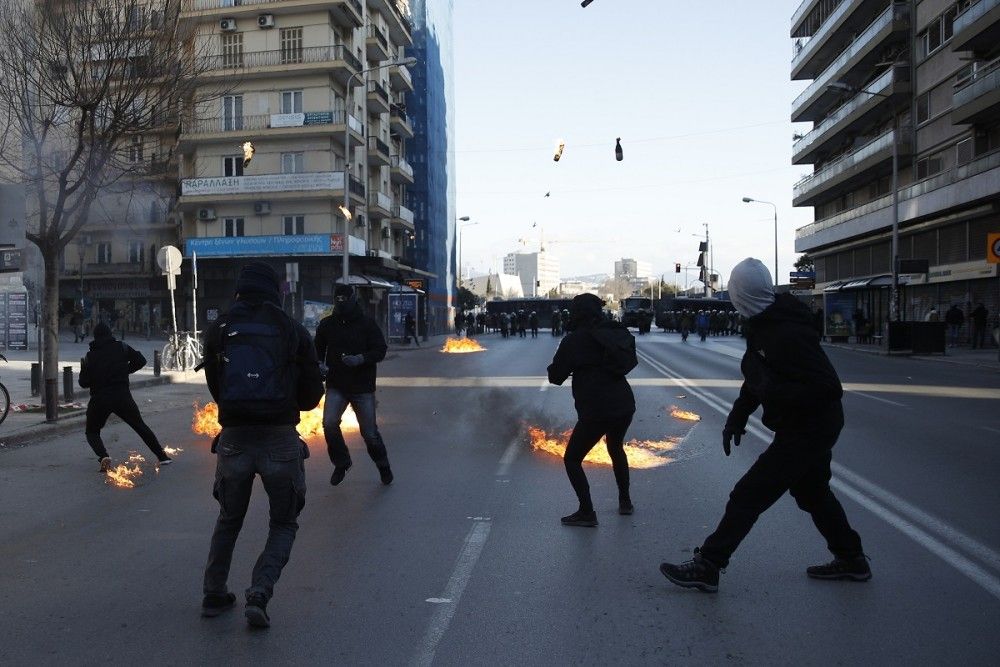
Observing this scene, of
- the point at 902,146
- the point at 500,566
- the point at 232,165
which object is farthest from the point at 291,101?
the point at 500,566

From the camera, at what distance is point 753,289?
4.66 meters

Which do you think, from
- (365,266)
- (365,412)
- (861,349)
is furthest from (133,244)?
(365,412)

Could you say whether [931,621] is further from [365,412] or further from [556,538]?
[365,412]

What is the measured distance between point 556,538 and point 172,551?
248 cm

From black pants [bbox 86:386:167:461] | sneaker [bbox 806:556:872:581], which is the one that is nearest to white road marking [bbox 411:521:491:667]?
sneaker [bbox 806:556:872:581]

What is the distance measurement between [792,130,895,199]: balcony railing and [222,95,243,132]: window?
101ft

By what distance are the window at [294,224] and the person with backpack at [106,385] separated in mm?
36502

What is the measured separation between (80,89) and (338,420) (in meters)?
8.46

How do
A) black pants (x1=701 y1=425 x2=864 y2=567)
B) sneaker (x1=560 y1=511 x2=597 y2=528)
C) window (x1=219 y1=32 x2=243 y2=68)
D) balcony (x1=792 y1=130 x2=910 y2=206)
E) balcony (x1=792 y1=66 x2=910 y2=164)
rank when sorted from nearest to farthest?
black pants (x1=701 y1=425 x2=864 y2=567) < sneaker (x1=560 y1=511 x2=597 y2=528) < balcony (x1=792 y1=66 x2=910 y2=164) < balcony (x1=792 y1=130 x2=910 y2=206) < window (x1=219 y1=32 x2=243 y2=68)

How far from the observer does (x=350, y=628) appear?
4.26 meters

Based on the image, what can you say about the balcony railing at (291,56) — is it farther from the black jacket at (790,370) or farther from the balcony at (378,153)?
the black jacket at (790,370)

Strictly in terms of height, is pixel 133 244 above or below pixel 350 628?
above

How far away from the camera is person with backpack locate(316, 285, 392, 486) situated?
7753mm

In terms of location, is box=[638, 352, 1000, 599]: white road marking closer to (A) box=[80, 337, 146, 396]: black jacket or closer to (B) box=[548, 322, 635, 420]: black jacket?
(B) box=[548, 322, 635, 420]: black jacket
